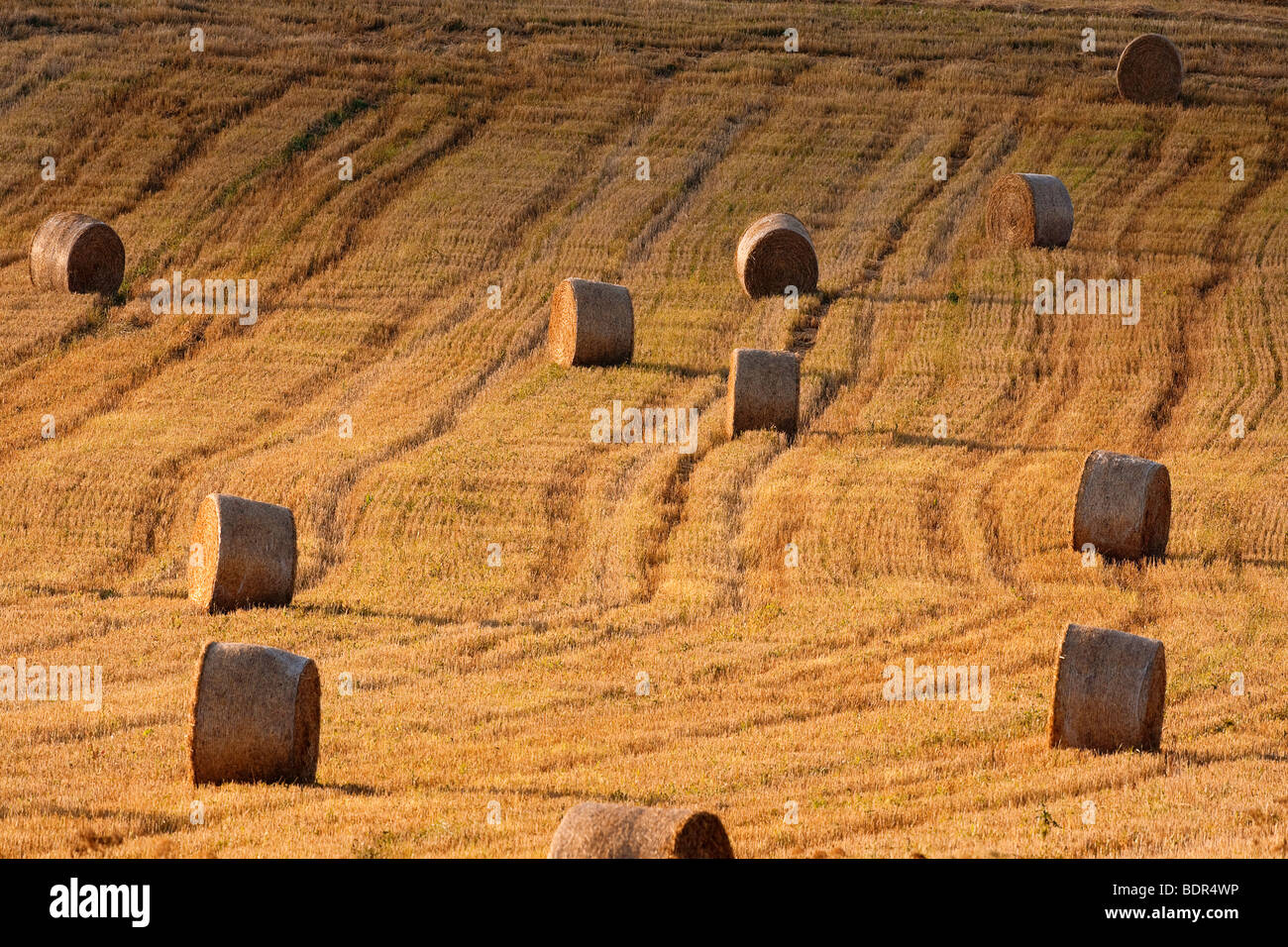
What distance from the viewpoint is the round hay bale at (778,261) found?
3084 centimetres

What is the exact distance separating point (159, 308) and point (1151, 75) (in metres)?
23.1

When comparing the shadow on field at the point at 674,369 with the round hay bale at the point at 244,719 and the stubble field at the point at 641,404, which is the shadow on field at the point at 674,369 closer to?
the stubble field at the point at 641,404

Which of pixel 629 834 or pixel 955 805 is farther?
pixel 955 805

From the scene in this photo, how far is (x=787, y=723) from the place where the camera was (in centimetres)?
1435

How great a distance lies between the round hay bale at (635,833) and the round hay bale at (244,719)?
3.72 meters

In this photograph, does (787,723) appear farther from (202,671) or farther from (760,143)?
(760,143)

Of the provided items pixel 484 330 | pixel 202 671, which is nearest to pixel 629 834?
pixel 202 671

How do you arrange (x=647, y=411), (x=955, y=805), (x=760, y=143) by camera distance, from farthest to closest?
1. (x=760, y=143)
2. (x=647, y=411)
3. (x=955, y=805)

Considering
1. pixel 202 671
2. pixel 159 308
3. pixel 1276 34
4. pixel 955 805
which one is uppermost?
pixel 1276 34

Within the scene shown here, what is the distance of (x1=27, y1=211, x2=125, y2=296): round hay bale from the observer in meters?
30.2

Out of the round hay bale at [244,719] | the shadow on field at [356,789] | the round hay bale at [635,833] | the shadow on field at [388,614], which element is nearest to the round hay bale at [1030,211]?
the shadow on field at [388,614]

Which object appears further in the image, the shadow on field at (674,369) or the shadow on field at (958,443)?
the shadow on field at (674,369)

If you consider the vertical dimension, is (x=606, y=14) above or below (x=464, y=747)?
above

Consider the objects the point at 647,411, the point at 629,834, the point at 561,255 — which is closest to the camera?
the point at 629,834
